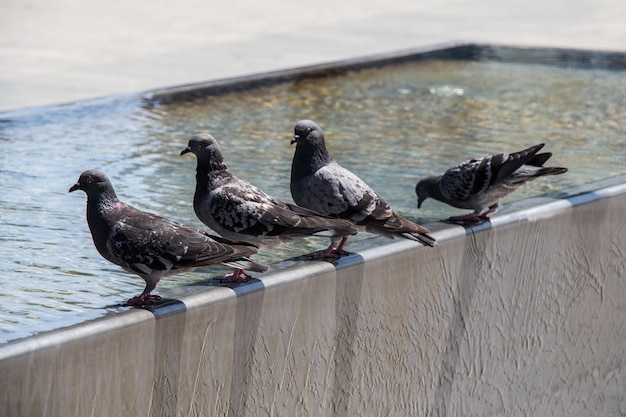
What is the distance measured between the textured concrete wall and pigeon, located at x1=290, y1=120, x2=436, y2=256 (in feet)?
0.38

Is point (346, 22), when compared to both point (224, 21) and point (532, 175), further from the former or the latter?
point (532, 175)

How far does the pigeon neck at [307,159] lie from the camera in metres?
5.84

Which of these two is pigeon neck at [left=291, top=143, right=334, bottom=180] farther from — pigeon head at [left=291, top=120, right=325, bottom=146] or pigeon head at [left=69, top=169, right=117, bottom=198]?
pigeon head at [left=69, top=169, right=117, bottom=198]

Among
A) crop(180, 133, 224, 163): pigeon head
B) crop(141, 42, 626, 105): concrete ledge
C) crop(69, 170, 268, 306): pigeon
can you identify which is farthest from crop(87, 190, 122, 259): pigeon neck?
crop(141, 42, 626, 105): concrete ledge

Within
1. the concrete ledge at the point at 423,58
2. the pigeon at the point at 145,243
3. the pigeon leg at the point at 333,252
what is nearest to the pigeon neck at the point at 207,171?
the pigeon at the point at 145,243

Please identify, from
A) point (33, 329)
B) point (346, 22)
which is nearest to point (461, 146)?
point (33, 329)

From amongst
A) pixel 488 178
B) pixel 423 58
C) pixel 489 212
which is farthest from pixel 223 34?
pixel 488 178

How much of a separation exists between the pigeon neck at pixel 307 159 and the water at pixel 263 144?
0.58 metres

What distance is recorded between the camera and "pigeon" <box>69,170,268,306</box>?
489cm

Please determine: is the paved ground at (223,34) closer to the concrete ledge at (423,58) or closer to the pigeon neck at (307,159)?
the concrete ledge at (423,58)

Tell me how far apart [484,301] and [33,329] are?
105 inches

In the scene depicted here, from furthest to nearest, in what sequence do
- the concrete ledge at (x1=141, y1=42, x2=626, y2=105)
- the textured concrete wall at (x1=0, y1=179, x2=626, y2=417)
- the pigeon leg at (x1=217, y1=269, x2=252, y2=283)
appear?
the concrete ledge at (x1=141, y1=42, x2=626, y2=105) < the pigeon leg at (x1=217, y1=269, x2=252, y2=283) < the textured concrete wall at (x1=0, y1=179, x2=626, y2=417)

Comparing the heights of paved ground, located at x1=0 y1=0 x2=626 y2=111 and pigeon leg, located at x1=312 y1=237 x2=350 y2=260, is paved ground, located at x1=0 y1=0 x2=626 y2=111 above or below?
above

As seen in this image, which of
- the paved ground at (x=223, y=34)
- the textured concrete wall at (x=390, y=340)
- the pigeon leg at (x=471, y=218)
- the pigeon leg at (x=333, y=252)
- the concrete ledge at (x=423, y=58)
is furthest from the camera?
the paved ground at (x=223, y=34)
